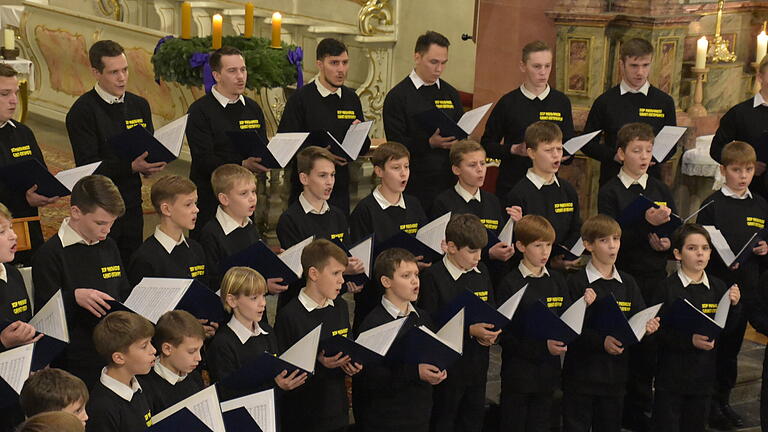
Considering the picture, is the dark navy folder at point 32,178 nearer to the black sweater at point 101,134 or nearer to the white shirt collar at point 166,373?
the black sweater at point 101,134

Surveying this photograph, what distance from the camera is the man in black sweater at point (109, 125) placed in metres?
5.59

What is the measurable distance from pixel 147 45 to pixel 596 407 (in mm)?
6561

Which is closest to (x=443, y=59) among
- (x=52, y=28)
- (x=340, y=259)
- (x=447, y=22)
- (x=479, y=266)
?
(x=479, y=266)

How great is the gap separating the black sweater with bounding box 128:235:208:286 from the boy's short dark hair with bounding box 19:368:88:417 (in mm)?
1154

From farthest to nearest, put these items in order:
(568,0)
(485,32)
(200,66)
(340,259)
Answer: (485,32), (568,0), (200,66), (340,259)

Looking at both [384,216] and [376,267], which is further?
[384,216]

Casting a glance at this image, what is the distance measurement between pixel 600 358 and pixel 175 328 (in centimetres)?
207

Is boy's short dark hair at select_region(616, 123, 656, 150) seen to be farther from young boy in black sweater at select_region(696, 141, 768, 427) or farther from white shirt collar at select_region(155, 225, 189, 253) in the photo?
white shirt collar at select_region(155, 225, 189, 253)

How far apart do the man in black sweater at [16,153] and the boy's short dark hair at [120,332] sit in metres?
1.26

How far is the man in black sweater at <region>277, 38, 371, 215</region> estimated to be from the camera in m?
6.17

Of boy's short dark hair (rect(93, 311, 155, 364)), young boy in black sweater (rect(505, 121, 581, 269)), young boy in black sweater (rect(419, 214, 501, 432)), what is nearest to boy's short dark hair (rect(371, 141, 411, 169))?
young boy in black sweater (rect(419, 214, 501, 432))

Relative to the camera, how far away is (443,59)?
6289 millimetres

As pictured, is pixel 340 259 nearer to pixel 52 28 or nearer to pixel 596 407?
pixel 596 407

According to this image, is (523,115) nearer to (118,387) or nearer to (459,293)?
(459,293)
